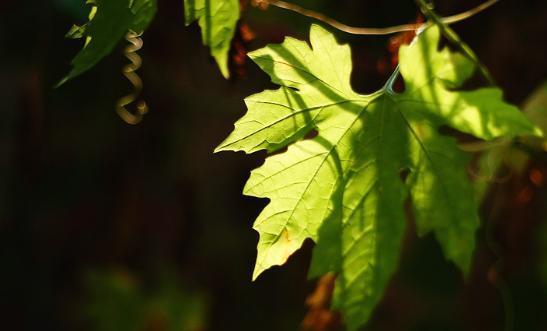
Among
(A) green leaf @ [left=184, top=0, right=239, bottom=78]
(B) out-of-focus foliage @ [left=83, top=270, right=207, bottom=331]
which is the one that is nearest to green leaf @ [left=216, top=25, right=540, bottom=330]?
(A) green leaf @ [left=184, top=0, right=239, bottom=78]

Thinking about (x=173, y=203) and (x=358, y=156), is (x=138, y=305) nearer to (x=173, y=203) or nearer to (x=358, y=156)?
(x=173, y=203)

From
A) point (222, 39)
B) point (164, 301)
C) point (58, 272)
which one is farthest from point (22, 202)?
point (222, 39)

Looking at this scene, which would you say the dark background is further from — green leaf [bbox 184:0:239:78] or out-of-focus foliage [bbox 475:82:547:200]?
green leaf [bbox 184:0:239:78]

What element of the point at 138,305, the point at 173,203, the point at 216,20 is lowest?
the point at 138,305

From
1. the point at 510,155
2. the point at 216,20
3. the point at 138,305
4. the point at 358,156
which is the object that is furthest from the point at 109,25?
the point at 138,305

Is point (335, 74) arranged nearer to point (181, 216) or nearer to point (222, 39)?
point (222, 39)
